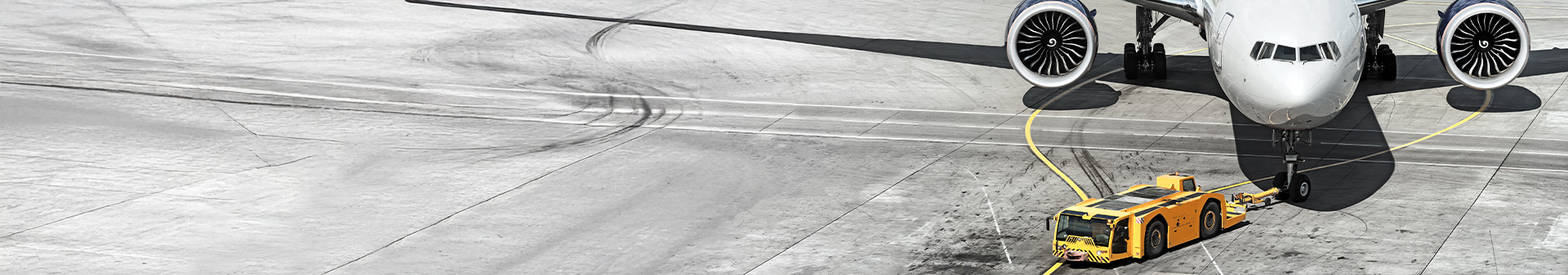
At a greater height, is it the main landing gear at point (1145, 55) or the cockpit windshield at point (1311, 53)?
the cockpit windshield at point (1311, 53)

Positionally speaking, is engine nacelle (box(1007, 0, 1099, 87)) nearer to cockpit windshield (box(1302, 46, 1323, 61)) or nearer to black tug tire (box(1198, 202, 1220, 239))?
cockpit windshield (box(1302, 46, 1323, 61))

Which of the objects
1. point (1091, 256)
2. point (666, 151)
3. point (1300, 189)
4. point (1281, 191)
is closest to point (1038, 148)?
point (1281, 191)

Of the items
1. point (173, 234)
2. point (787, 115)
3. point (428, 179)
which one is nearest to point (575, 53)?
point (787, 115)

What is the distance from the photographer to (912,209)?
23.7 metres

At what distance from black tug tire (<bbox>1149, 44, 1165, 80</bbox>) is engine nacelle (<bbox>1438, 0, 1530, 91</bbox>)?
8.88 meters

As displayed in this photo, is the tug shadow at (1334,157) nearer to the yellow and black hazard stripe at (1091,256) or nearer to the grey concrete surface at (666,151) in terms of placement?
the grey concrete surface at (666,151)

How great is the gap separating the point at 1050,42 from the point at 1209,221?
26.9 feet

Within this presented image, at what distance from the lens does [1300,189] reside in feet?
77.0

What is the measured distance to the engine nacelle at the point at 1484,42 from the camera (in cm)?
2584

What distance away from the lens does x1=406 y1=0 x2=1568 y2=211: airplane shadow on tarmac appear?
2564 centimetres

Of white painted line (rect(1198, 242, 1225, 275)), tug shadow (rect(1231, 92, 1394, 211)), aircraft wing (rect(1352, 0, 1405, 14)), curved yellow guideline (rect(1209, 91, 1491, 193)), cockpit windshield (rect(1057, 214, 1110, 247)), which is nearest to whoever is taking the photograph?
white painted line (rect(1198, 242, 1225, 275))

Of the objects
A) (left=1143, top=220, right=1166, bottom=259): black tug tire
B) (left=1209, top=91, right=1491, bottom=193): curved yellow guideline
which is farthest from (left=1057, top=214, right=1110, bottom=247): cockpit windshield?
(left=1209, top=91, right=1491, bottom=193): curved yellow guideline

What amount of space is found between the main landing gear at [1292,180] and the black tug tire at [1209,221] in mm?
2530

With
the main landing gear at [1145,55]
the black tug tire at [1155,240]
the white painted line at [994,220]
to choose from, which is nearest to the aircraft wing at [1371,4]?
the main landing gear at [1145,55]
